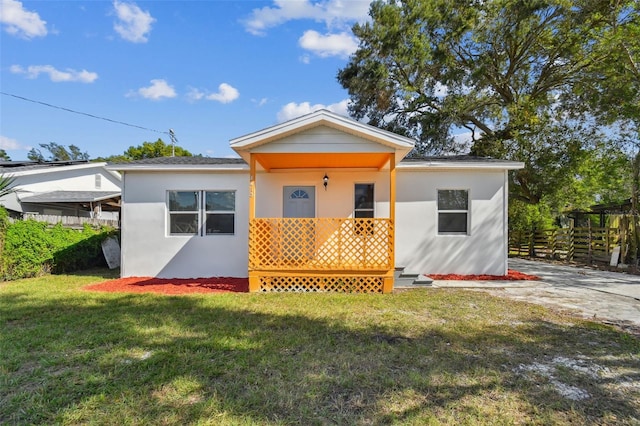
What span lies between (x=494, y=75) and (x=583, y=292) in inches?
459

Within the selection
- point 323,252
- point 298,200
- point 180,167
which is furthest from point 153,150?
point 323,252

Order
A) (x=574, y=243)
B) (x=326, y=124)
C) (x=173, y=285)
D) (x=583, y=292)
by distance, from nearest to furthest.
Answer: (x=326, y=124), (x=583, y=292), (x=173, y=285), (x=574, y=243)

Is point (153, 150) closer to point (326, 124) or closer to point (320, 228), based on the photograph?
point (320, 228)

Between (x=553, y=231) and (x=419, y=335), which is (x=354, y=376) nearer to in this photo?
(x=419, y=335)

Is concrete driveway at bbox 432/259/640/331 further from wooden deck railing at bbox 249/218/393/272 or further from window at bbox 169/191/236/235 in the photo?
window at bbox 169/191/236/235

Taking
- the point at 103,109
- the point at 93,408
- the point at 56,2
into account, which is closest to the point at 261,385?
the point at 93,408

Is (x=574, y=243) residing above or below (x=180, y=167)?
below

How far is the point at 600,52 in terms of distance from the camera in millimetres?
12312

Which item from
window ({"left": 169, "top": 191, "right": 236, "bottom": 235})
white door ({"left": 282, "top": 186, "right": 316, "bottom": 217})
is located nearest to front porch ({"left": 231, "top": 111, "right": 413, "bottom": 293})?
white door ({"left": 282, "top": 186, "right": 316, "bottom": 217})

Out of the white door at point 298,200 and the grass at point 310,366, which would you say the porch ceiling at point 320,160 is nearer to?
the white door at point 298,200

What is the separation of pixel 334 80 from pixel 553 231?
42.8 feet

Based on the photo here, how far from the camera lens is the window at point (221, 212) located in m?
8.55

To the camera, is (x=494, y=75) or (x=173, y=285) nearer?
(x=173, y=285)

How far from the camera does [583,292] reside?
22.8 feet
